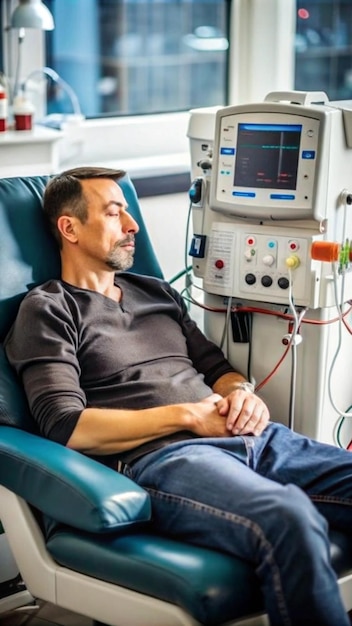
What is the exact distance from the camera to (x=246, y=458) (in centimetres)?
209

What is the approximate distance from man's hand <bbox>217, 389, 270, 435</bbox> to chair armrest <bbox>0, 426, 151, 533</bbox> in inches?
12.9

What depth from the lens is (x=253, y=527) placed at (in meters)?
1.80

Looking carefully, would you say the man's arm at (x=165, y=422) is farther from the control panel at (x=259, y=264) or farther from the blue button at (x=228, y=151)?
the blue button at (x=228, y=151)

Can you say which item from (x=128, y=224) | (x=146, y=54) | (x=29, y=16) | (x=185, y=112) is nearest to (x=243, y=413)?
(x=128, y=224)

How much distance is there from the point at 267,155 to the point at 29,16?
3.16 feet

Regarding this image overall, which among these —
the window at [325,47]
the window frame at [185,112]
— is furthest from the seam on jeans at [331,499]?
the window at [325,47]

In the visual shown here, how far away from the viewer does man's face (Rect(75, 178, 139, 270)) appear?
2.30 meters

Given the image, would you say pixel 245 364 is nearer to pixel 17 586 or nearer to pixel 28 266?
pixel 28 266

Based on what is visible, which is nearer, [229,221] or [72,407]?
[72,407]

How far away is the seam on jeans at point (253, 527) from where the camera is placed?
1722 mm

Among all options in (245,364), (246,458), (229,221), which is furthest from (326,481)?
(229,221)

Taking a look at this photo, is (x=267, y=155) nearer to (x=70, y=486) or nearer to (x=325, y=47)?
(x=70, y=486)

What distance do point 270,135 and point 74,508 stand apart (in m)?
0.99

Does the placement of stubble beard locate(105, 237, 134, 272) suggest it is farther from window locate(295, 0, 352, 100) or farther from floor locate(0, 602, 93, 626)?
window locate(295, 0, 352, 100)
